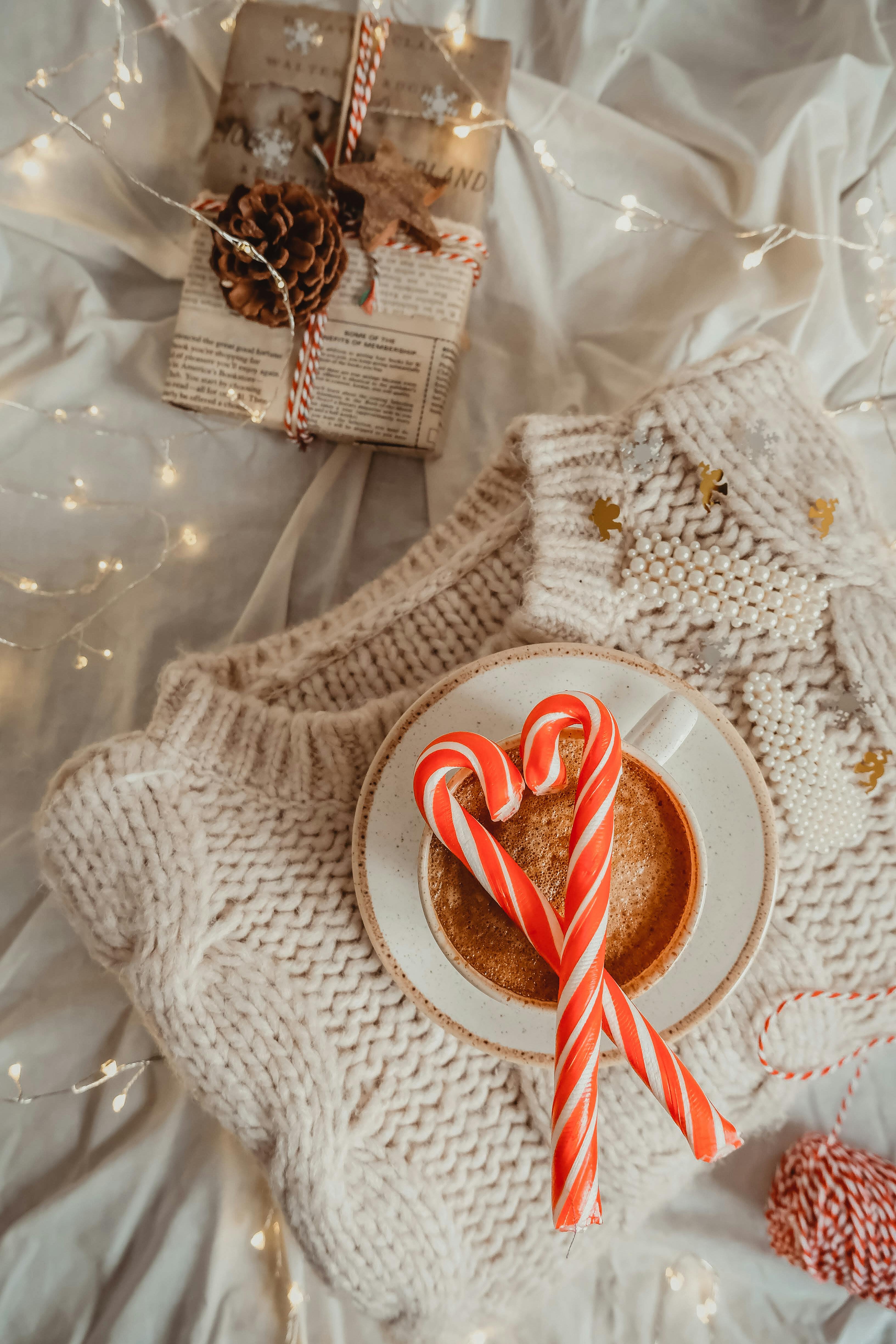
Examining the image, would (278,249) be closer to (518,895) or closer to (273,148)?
(273,148)

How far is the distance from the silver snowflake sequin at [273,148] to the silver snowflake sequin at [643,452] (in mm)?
524

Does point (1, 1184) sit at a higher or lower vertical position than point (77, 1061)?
lower

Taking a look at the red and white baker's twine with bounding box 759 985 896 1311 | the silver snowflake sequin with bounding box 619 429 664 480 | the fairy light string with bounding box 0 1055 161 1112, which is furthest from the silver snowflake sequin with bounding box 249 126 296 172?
the red and white baker's twine with bounding box 759 985 896 1311

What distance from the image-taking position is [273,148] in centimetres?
92

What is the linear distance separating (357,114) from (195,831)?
2.52 ft

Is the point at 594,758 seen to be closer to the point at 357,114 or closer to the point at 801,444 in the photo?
the point at 801,444

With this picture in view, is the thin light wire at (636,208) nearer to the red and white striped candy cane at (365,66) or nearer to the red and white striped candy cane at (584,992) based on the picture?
the red and white striped candy cane at (365,66)

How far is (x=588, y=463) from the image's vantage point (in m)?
0.75

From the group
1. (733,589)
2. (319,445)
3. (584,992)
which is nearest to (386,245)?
(319,445)

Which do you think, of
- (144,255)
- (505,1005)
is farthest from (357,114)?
(505,1005)

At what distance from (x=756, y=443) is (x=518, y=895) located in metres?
0.44

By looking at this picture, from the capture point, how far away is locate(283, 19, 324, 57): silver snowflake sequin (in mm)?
908

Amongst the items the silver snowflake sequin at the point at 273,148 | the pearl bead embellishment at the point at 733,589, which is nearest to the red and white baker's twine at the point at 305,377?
the silver snowflake sequin at the point at 273,148

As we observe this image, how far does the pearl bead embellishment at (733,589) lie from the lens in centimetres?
71
